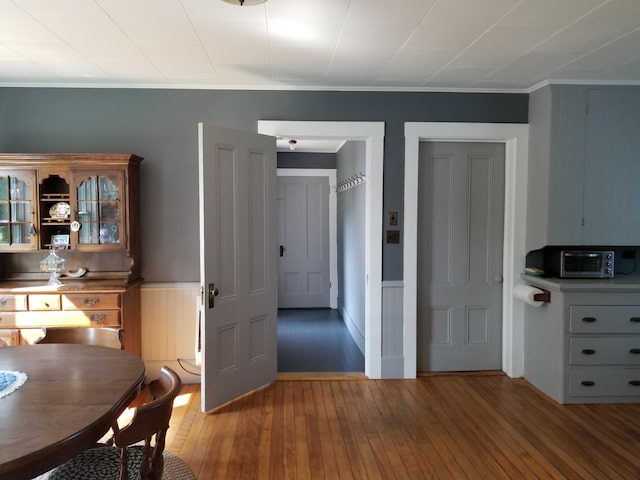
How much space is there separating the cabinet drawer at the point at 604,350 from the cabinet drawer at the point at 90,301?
3.43 metres

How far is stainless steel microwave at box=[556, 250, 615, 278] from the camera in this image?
3.51 m

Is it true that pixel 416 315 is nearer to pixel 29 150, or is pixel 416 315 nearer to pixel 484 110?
pixel 484 110

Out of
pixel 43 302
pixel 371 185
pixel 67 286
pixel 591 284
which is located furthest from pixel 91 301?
pixel 591 284

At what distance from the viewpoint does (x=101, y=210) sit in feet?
→ 11.3

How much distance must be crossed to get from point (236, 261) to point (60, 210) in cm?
147

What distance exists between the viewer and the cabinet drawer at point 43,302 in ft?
10.6

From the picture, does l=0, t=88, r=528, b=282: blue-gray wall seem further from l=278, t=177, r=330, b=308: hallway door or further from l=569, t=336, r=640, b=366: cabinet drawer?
l=278, t=177, r=330, b=308: hallway door

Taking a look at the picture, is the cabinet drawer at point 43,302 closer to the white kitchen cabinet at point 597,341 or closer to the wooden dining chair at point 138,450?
the wooden dining chair at point 138,450

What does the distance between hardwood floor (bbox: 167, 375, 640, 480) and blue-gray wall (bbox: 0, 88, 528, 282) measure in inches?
43.3

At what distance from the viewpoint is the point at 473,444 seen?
108 inches

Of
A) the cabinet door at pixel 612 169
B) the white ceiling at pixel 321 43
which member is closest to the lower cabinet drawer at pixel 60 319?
the white ceiling at pixel 321 43

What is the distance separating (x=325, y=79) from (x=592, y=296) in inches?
103

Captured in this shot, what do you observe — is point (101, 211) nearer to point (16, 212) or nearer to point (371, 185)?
point (16, 212)

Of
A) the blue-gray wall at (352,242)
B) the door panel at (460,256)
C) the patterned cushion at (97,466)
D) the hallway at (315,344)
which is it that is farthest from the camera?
the blue-gray wall at (352,242)
